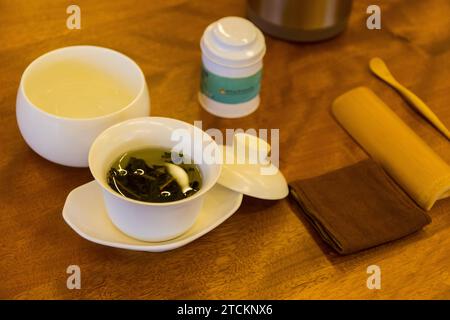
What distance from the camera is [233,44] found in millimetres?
929

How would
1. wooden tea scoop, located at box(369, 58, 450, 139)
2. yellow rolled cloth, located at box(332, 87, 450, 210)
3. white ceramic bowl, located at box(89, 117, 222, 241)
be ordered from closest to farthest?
1. white ceramic bowl, located at box(89, 117, 222, 241)
2. yellow rolled cloth, located at box(332, 87, 450, 210)
3. wooden tea scoop, located at box(369, 58, 450, 139)

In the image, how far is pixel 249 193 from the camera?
82 cm

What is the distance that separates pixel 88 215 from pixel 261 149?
0.24 metres

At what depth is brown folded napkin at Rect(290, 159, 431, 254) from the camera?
0.82 metres

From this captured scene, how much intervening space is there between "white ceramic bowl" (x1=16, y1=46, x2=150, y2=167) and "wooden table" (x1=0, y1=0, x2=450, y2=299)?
4 centimetres

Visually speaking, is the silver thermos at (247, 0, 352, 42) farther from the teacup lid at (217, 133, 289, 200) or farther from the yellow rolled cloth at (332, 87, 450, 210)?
the teacup lid at (217, 133, 289, 200)

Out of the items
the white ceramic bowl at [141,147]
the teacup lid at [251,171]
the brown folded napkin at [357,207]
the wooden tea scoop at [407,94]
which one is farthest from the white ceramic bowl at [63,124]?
the wooden tea scoop at [407,94]

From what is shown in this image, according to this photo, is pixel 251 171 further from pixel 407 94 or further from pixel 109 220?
pixel 407 94

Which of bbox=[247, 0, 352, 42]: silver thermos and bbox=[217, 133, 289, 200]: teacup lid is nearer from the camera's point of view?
bbox=[217, 133, 289, 200]: teacup lid

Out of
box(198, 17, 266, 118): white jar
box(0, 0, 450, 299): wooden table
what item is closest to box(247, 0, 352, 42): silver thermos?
box(0, 0, 450, 299): wooden table

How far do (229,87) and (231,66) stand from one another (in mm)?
40

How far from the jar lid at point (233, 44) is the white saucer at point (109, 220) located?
7.8 inches

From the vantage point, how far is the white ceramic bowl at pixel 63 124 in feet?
2.64

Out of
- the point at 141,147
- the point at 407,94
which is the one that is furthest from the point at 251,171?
the point at 407,94
